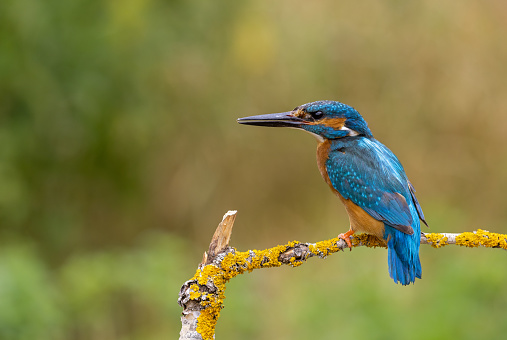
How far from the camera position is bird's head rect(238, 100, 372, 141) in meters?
2.35

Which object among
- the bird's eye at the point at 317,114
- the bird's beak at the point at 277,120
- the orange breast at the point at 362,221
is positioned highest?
the bird's eye at the point at 317,114

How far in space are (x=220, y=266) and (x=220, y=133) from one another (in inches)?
131

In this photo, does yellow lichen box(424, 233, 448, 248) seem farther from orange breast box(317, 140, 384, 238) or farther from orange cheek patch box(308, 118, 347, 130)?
orange cheek patch box(308, 118, 347, 130)

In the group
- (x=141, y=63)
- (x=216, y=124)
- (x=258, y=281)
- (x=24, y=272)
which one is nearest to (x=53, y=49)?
(x=141, y=63)

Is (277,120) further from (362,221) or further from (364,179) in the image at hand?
(362,221)

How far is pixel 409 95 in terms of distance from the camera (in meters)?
4.85

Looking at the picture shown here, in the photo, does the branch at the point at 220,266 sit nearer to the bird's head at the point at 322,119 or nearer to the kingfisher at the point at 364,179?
the kingfisher at the point at 364,179

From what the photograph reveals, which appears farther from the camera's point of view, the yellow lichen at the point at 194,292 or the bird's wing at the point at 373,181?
the bird's wing at the point at 373,181

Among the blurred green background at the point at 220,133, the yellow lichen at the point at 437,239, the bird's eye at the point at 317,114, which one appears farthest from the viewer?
the blurred green background at the point at 220,133

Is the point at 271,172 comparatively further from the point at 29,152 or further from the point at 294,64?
the point at 29,152

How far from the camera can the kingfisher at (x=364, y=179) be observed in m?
2.13

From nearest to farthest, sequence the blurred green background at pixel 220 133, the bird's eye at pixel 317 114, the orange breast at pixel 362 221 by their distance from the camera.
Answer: the orange breast at pixel 362 221 → the bird's eye at pixel 317 114 → the blurred green background at pixel 220 133

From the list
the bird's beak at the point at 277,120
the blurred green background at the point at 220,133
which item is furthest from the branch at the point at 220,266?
the blurred green background at the point at 220,133

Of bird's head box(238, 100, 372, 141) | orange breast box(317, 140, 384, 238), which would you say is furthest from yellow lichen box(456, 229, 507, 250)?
bird's head box(238, 100, 372, 141)
